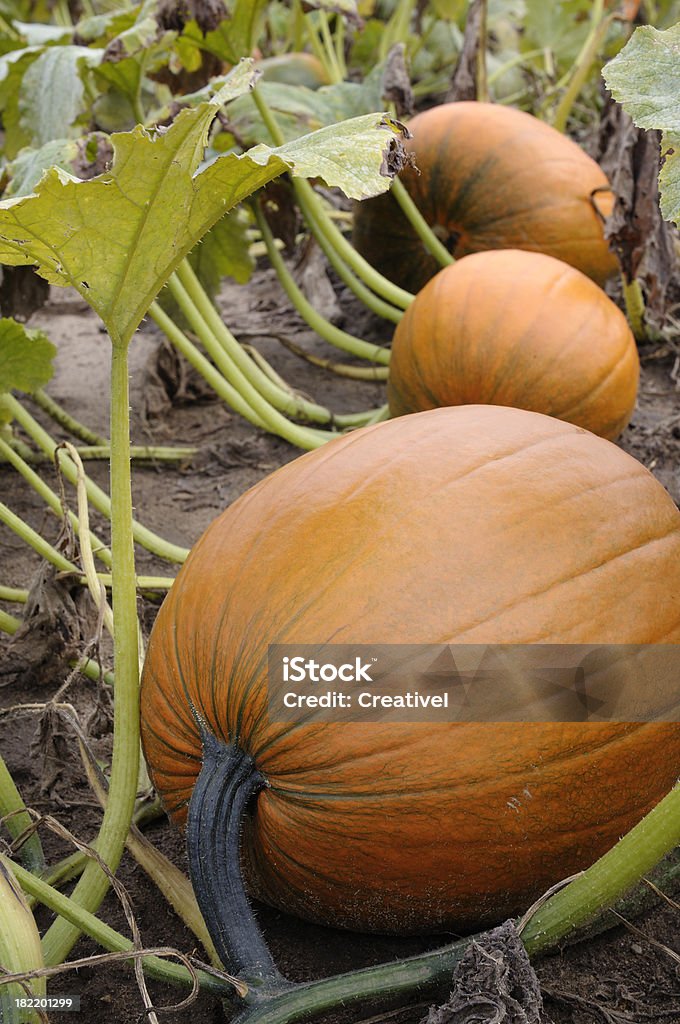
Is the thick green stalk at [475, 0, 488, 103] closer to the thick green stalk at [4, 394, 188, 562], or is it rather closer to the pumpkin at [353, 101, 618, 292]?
the pumpkin at [353, 101, 618, 292]

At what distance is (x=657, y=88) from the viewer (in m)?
1.12

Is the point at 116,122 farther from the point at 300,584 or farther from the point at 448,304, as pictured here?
the point at 300,584

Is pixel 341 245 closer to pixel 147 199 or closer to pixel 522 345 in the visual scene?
pixel 522 345

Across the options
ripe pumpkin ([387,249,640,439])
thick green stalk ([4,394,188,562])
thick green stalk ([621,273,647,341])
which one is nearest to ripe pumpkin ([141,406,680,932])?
Answer: thick green stalk ([4,394,188,562])

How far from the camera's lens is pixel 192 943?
47.7 inches

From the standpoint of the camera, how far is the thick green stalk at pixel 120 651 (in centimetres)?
115

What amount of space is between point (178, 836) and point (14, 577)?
0.74m

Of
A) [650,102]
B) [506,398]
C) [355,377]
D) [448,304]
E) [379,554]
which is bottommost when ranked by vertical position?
[355,377]

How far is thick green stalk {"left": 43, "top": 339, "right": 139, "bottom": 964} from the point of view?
3.78ft

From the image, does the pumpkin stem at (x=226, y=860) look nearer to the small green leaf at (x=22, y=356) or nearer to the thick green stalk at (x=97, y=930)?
the thick green stalk at (x=97, y=930)

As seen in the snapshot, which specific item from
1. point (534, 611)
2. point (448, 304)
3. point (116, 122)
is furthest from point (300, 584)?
point (116, 122)

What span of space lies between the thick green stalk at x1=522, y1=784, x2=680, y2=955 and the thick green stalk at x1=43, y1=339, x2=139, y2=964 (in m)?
0.45

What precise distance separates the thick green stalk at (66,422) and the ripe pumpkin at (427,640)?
1.25 meters

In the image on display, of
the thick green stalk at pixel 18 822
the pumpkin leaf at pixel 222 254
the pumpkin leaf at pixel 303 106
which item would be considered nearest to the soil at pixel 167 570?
the thick green stalk at pixel 18 822
